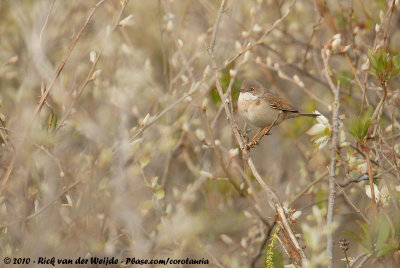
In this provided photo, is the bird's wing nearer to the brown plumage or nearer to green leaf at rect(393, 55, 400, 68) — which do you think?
the brown plumage

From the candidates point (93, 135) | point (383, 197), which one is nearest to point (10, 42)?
point (93, 135)

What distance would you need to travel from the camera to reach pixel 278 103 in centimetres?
455

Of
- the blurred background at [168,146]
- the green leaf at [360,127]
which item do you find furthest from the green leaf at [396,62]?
the green leaf at [360,127]

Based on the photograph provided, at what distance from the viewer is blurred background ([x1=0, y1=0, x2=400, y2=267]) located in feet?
9.52

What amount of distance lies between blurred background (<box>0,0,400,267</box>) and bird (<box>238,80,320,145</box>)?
100 mm

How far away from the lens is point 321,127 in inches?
106

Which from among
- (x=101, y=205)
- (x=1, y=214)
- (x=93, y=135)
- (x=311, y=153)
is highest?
(x=311, y=153)

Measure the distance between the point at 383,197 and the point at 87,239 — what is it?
160 cm

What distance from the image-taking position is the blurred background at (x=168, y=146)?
9.52 ft

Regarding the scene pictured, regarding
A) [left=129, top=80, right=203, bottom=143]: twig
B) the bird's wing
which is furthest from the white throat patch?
[left=129, top=80, right=203, bottom=143]: twig

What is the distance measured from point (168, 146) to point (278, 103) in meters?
1.22

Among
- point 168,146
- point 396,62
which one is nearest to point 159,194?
point 168,146

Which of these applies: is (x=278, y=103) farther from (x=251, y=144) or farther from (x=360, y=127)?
(x=360, y=127)

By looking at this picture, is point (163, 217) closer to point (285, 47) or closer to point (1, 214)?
point (1, 214)
